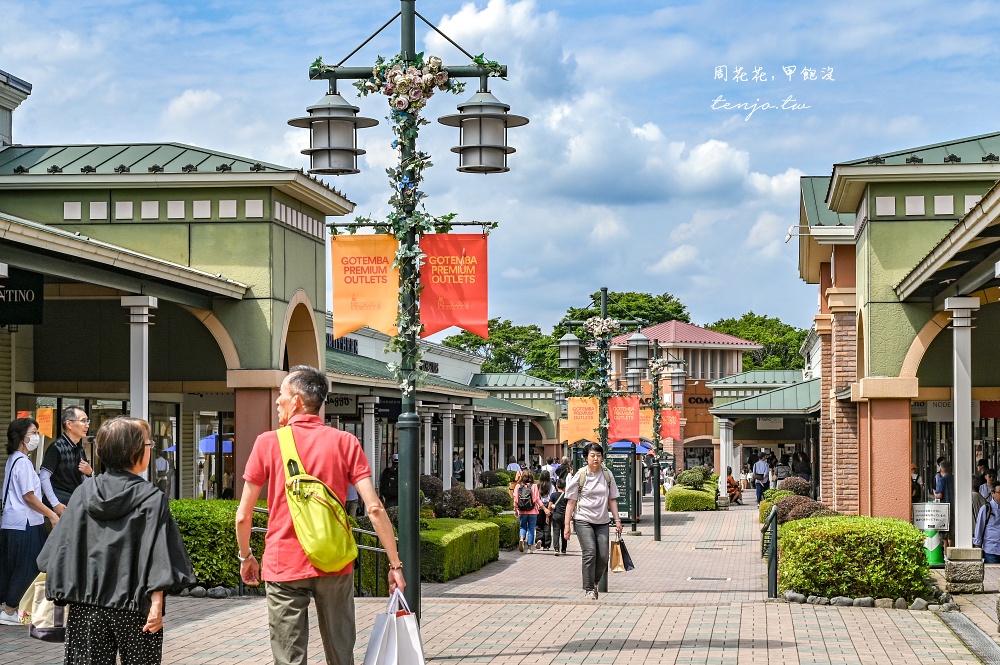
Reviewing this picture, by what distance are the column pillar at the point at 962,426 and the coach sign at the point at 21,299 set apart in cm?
1109

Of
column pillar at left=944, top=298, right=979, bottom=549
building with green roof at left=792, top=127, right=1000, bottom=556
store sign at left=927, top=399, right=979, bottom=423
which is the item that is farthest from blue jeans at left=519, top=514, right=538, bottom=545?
column pillar at left=944, top=298, right=979, bottom=549

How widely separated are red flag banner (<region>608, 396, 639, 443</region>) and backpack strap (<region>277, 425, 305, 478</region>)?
2232 cm

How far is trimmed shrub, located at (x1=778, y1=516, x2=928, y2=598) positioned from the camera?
13898 millimetres

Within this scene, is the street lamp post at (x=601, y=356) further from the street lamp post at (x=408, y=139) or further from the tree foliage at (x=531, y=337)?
the tree foliage at (x=531, y=337)

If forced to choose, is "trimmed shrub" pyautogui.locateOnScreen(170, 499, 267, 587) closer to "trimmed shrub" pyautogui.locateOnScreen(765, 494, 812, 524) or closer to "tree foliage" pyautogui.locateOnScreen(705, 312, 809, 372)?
"trimmed shrub" pyautogui.locateOnScreen(765, 494, 812, 524)

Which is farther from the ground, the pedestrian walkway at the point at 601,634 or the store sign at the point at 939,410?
the store sign at the point at 939,410

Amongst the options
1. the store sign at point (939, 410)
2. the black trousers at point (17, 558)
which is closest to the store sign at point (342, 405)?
the store sign at point (939, 410)

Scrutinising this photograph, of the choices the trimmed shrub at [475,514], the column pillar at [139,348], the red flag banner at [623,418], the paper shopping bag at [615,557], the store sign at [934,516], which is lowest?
the trimmed shrub at [475,514]

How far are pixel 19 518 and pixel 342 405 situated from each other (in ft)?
64.8

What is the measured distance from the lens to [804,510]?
20844 millimetres

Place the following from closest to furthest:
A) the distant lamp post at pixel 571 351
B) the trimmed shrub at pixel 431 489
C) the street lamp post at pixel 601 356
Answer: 1. the street lamp post at pixel 601 356
2. the distant lamp post at pixel 571 351
3. the trimmed shrub at pixel 431 489

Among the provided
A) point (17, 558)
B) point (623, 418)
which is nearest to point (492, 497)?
point (623, 418)

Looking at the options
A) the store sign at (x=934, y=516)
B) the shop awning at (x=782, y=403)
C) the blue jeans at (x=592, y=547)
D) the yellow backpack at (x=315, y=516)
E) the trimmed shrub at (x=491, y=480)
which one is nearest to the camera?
the yellow backpack at (x=315, y=516)

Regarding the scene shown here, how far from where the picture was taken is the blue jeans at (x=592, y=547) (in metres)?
15.0
